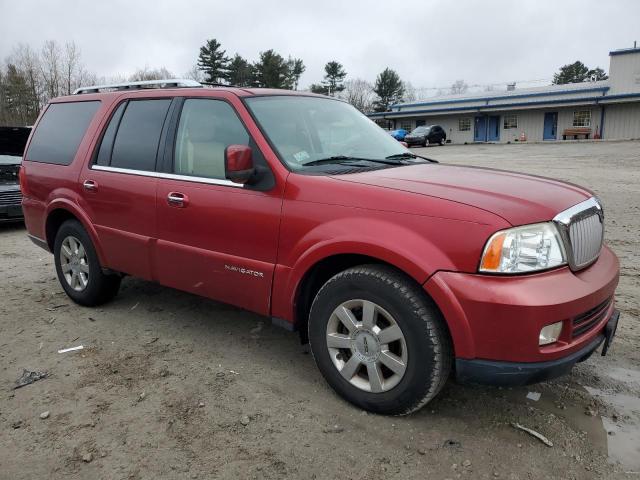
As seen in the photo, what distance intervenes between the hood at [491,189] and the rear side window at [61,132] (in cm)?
278

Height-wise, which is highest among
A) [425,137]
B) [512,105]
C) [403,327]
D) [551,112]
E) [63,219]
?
[512,105]

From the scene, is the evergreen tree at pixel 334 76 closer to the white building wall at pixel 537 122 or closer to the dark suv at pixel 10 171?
the white building wall at pixel 537 122

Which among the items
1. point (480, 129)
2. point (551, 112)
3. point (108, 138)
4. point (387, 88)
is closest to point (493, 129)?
point (480, 129)

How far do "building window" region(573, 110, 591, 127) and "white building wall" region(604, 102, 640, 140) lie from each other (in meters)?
1.25

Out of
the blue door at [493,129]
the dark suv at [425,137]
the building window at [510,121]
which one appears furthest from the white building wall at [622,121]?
the dark suv at [425,137]

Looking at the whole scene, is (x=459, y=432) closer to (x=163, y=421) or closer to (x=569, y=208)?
(x=569, y=208)

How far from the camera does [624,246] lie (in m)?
6.49

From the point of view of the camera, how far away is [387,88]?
74750 mm

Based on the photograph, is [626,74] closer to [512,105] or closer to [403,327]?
[512,105]

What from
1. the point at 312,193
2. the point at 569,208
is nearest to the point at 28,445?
the point at 312,193

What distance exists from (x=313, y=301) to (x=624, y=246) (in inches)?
199

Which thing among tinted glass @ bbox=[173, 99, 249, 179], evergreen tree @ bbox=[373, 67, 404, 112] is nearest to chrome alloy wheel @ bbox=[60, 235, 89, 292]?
tinted glass @ bbox=[173, 99, 249, 179]

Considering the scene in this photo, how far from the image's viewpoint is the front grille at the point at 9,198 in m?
8.73

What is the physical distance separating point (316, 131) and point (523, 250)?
1.81 m
